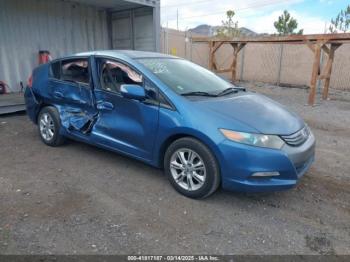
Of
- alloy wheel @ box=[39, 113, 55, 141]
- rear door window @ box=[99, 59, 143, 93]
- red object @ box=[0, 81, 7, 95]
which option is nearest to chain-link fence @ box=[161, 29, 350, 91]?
red object @ box=[0, 81, 7, 95]

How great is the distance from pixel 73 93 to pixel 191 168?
2185mm

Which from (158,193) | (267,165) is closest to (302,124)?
(267,165)

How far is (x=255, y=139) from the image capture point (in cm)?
290

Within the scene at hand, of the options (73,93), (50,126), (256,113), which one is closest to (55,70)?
(73,93)

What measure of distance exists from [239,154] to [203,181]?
52 centimetres

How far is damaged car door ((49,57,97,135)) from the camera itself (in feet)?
13.6

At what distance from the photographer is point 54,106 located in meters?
4.64

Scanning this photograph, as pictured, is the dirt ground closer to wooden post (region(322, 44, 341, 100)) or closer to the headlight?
the headlight

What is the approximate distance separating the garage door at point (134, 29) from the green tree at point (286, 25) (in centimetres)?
2269

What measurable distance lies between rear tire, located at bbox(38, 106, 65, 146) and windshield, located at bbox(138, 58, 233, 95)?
1732 mm

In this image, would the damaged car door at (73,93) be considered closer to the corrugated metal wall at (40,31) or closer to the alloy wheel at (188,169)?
the alloy wheel at (188,169)

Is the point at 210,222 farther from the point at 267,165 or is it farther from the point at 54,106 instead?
the point at 54,106

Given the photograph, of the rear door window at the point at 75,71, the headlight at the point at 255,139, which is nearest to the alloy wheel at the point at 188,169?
the headlight at the point at 255,139

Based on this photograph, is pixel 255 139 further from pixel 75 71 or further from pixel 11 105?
pixel 11 105
